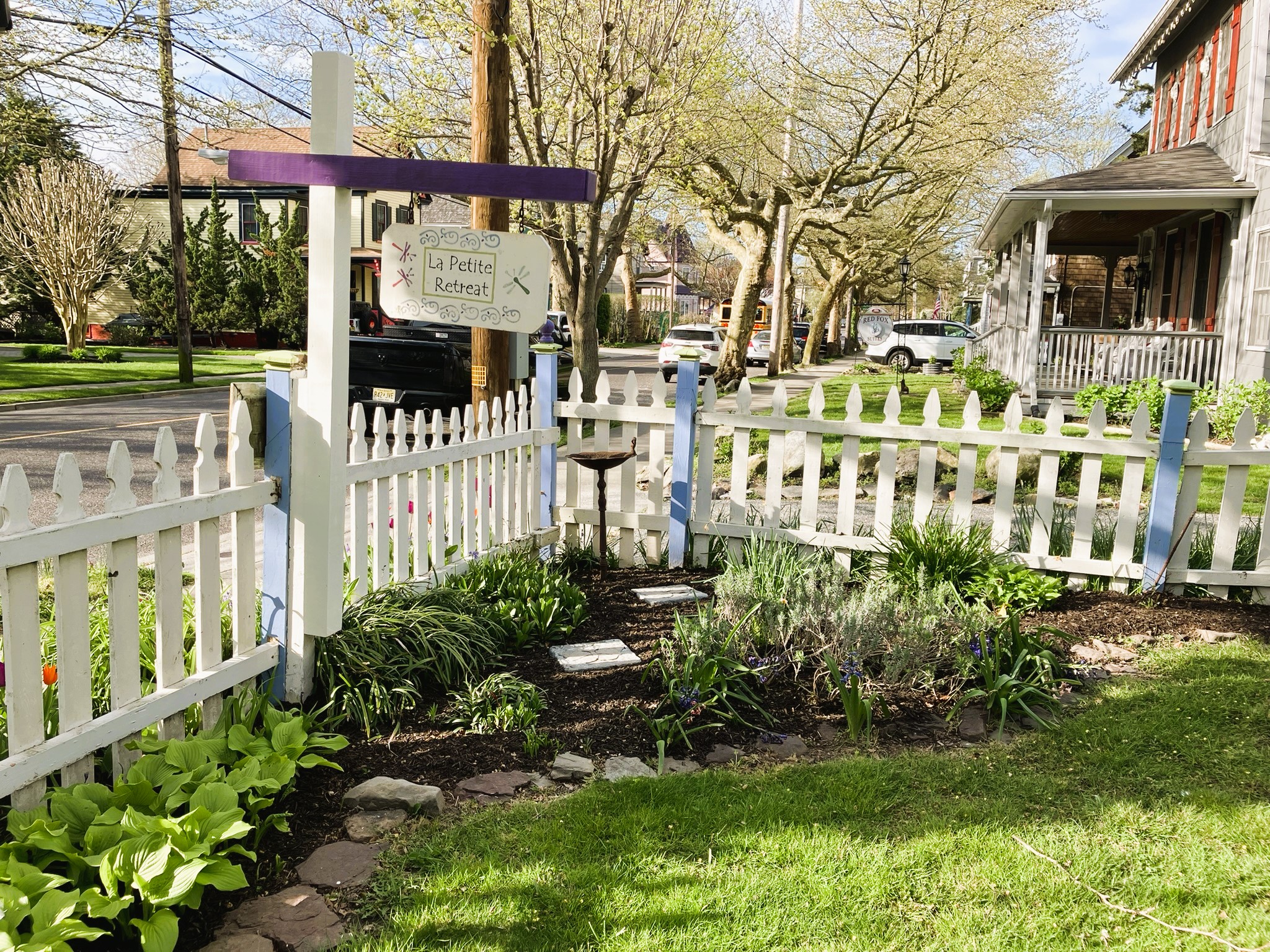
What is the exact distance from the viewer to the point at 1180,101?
19.6 meters

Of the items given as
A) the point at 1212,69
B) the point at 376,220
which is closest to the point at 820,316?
the point at 376,220

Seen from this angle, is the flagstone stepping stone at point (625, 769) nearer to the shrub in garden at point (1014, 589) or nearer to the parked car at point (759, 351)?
the shrub in garden at point (1014, 589)

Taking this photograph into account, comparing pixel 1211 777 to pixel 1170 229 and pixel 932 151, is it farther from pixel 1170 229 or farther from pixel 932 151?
pixel 1170 229

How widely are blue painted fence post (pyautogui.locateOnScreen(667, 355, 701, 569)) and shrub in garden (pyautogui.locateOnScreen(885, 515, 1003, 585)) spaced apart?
1.24 m

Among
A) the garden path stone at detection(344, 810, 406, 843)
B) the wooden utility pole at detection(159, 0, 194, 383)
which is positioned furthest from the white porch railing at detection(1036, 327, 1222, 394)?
the garden path stone at detection(344, 810, 406, 843)

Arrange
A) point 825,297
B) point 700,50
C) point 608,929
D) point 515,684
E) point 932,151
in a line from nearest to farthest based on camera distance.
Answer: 1. point 608,929
2. point 515,684
3. point 700,50
4. point 932,151
5. point 825,297

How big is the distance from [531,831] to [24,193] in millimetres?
29063

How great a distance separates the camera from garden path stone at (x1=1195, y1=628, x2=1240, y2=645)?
4805 millimetres

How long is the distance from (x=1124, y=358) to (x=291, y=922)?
52.1ft

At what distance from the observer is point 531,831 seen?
302 cm

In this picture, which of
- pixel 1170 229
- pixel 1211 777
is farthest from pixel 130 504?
pixel 1170 229

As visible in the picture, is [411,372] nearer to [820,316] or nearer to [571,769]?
[571,769]

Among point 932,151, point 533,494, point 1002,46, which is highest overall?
point 1002,46

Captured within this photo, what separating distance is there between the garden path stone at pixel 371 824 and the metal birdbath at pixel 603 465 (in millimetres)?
2718
